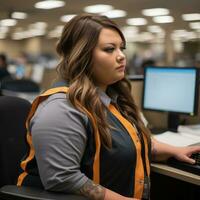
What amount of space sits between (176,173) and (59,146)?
20.2 inches

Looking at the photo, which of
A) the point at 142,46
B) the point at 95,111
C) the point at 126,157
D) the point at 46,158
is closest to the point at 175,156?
the point at 126,157

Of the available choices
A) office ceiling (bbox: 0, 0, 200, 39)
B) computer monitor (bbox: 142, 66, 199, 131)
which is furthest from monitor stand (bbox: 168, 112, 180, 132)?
office ceiling (bbox: 0, 0, 200, 39)

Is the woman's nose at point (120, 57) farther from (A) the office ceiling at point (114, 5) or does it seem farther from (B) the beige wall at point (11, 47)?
(B) the beige wall at point (11, 47)

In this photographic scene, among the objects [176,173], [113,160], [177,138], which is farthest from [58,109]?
[177,138]

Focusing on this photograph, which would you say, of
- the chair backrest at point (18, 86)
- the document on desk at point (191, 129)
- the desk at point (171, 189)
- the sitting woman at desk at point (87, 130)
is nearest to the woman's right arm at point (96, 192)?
the sitting woman at desk at point (87, 130)

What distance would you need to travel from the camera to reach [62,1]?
552 cm

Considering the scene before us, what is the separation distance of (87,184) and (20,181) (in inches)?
10.0

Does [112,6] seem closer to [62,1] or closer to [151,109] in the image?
[62,1]

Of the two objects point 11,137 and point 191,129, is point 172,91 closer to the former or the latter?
point 191,129

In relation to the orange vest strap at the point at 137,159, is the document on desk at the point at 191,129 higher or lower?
lower

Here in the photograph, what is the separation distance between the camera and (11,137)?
53.3 inches

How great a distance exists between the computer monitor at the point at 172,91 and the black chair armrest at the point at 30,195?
3.43 feet

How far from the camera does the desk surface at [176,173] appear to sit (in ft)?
4.12

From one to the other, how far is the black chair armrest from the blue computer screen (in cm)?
105
